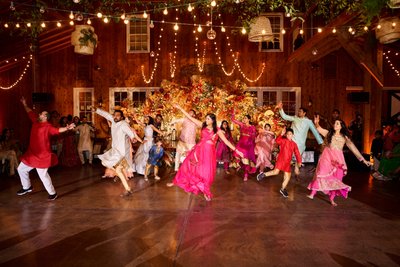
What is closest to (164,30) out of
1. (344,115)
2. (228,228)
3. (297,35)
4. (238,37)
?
(238,37)

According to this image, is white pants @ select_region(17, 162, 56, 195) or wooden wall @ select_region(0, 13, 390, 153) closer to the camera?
white pants @ select_region(17, 162, 56, 195)

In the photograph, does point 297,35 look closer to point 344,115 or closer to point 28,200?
point 344,115

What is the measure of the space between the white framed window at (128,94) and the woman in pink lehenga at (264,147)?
6.32 metres

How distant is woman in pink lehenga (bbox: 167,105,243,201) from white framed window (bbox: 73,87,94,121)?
31.0 ft

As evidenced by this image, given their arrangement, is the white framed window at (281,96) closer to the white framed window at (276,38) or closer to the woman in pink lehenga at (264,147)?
the white framed window at (276,38)

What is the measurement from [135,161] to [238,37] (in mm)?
7444

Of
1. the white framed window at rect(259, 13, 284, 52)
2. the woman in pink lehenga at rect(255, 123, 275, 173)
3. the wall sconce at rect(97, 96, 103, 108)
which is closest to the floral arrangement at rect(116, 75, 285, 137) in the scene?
the woman in pink lehenga at rect(255, 123, 275, 173)

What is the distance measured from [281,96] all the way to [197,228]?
34.1ft

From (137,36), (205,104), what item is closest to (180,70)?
(137,36)

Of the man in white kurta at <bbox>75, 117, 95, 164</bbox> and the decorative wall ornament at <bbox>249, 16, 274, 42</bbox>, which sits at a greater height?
the decorative wall ornament at <bbox>249, 16, 274, 42</bbox>

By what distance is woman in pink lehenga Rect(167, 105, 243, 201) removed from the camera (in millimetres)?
6520

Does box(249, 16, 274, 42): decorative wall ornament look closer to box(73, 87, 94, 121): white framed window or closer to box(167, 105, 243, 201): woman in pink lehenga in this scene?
box(167, 105, 243, 201): woman in pink lehenga

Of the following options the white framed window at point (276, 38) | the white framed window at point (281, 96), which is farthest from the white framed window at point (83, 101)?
the white framed window at point (276, 38)

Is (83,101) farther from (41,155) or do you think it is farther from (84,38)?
(41,155)
